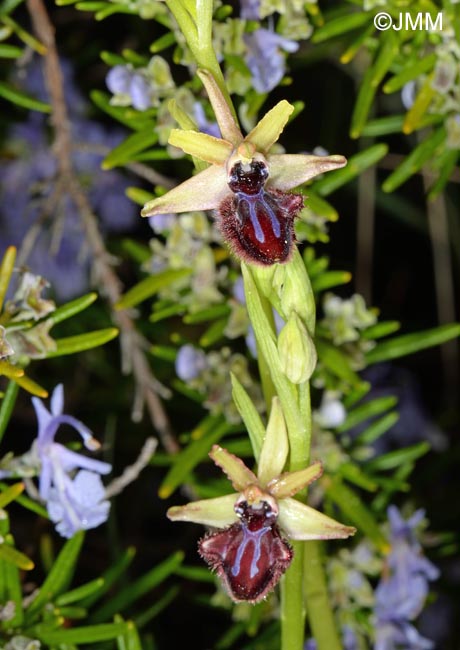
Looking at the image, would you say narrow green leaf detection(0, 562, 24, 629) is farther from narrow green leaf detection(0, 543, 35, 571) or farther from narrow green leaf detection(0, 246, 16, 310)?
narrow green leaf detection(0, 246, 16, 310)

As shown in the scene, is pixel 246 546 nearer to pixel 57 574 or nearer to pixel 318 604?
pixel 318 604

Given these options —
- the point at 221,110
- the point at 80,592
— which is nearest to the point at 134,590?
the point at 80,592

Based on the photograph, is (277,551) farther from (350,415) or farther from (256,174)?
(350,415)

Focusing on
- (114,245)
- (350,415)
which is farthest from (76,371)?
(350,415)

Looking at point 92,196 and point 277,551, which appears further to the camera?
point 92,196

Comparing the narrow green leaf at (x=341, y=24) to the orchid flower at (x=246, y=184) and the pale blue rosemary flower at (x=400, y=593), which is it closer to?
the orchid flower at (x=246, y=184)

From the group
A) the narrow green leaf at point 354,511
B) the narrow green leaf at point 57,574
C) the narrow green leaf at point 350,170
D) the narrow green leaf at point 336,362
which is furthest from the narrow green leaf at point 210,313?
the narrow green leaf at point 57,574
